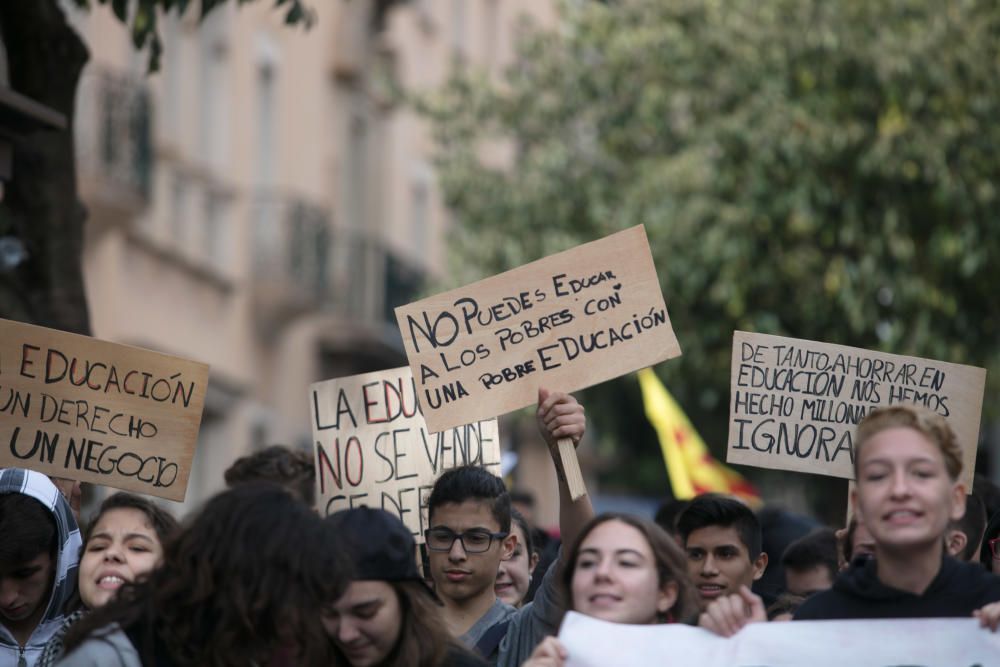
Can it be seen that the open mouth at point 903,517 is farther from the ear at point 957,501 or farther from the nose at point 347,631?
the nose at point 347,631

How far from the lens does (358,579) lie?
481cm

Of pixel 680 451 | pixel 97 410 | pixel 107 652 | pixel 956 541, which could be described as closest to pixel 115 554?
pixel 97 410

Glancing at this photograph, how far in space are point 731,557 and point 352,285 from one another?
1938cm

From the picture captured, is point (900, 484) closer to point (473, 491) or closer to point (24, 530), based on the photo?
point (473, 491)

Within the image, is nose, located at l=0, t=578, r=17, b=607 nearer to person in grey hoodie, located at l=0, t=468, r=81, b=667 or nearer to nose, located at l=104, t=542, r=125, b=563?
person in grey hoodie, located at l=0, t=468, r=81, b=667

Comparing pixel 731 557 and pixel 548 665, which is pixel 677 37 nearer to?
pixel 731 557

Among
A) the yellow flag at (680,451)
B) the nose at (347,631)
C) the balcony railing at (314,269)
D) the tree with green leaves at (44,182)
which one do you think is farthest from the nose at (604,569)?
the balcony railing at (314,269)

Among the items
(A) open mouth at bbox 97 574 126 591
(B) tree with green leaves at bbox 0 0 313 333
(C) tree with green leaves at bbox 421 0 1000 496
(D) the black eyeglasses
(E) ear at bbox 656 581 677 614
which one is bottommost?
(E) ear at bbox 656 581 677 614

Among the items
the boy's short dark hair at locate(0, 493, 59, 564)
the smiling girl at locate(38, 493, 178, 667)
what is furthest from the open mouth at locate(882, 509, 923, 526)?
the boy's short dark hair at locate(0, 493, 59, 564)

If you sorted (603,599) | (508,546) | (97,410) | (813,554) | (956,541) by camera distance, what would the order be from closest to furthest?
1. (603,599)
2. (956,541)
3. (508,546)
4. (97,410)
5. (813,554)

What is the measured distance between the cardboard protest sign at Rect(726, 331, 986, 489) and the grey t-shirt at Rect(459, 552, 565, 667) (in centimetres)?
106

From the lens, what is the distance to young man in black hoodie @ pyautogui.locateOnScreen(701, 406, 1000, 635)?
15.4 ft

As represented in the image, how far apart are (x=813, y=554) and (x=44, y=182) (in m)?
3.71

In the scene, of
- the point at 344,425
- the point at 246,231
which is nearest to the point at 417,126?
the point at 246,231
